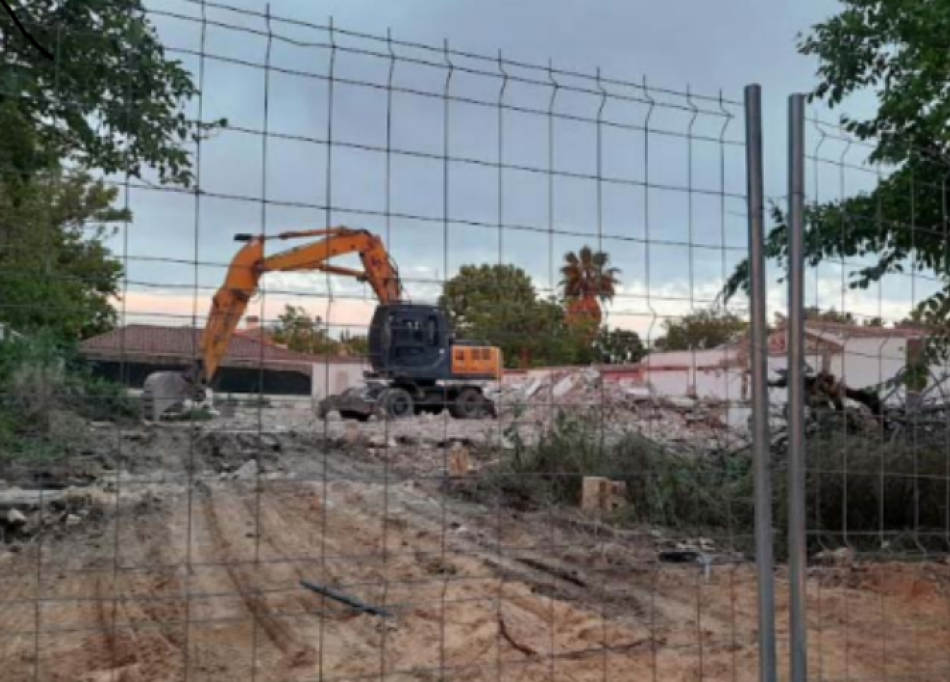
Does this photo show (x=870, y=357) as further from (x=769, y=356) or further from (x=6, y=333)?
(x=6, y=333)

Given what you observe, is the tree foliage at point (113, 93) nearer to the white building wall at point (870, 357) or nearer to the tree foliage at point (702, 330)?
the tree foliage at point (702, 330)

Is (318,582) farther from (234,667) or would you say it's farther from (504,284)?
(504,284)

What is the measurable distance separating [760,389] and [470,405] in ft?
9.87

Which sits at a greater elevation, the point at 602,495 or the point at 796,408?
the point at 796,408

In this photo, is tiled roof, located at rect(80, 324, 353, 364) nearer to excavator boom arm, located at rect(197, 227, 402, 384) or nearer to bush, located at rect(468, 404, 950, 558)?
excavator boom arm, located at rect(197, 227, 402, 384)

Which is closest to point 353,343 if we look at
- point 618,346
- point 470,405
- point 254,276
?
point 254,276

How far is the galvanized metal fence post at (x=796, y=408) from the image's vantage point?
3.84 meters

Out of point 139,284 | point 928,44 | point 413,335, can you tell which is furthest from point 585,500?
point 139,284

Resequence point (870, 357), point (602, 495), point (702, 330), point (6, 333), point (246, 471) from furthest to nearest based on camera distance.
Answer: point (246, 471) < point (602, 495) < point (6, 333) < point (870, 357) < point (702, 330)

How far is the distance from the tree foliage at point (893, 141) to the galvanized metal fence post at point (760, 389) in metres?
0.33

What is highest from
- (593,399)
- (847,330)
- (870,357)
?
(847,330)

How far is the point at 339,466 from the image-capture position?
510 inches

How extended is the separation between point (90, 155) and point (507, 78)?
5.11 ft

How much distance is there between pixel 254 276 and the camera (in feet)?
13.5
